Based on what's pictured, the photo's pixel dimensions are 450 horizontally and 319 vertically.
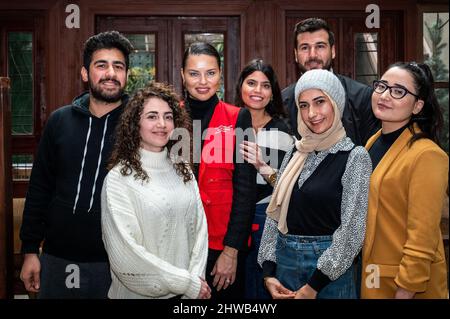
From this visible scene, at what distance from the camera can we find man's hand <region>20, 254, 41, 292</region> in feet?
7.54

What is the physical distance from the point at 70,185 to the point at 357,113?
1.49m

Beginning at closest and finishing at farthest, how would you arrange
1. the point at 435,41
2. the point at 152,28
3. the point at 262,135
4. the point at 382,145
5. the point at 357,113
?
the point at 382,145 < the point at 262,135 < the point at 357,113 < the point at 152,28 < the point at 435,41

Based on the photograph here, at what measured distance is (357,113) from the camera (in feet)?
9.06

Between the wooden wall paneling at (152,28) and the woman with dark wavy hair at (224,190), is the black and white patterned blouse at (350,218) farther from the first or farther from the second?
the wooden wall paneling at (152,28)

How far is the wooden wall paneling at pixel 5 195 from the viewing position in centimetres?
263

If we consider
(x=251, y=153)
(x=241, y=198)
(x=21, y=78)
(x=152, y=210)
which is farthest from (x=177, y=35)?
(x=152, y=210)

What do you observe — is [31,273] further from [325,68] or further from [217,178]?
[325,68]

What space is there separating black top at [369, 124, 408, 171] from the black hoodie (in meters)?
1.09

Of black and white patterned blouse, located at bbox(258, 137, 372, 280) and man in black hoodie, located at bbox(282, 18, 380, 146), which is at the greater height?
man in black hoodie, located at bbox(282, 18, 380, 146)

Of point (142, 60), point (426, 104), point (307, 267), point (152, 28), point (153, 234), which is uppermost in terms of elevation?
point (152, 28)

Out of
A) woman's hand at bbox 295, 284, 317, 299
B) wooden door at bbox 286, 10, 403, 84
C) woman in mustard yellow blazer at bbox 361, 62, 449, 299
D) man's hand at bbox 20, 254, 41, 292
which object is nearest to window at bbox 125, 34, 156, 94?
wooden door at bbox 286, 10, 403, 84

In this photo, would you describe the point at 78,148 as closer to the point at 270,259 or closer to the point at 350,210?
the point at 270,259

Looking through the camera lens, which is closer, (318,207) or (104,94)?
(318,207)

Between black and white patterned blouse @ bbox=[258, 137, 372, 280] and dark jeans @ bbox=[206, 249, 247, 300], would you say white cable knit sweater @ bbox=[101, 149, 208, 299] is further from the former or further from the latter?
black and white patterned blouse @ bbox=[258, 137, 372, 280]
